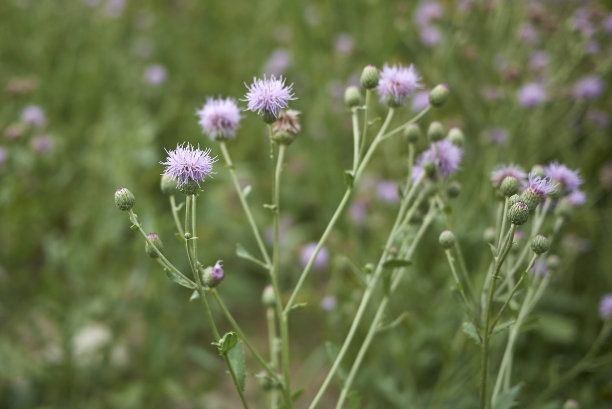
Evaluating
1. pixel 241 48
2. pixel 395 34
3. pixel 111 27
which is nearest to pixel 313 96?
pixel 395 34

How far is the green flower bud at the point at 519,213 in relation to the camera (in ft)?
3.87

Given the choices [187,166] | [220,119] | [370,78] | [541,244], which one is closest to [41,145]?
[220,119]

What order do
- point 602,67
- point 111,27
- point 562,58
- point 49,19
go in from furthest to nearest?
point 111,27, point 49,19, point 562,58, point 602,67

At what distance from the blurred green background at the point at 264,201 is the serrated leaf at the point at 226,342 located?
57 centimetres

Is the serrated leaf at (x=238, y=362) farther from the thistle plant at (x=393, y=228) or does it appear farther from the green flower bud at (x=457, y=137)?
the green flower bud at (x=457, y=137)

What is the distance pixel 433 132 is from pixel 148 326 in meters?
1.57

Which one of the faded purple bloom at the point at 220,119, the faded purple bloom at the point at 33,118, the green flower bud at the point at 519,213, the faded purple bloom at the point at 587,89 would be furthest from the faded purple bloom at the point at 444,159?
the faded purple bloom at the point at 33,118

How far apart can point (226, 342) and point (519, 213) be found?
0.72 meters

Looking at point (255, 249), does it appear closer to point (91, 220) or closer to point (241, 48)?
point (91, 220)

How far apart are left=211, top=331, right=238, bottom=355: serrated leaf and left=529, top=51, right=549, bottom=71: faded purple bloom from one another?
8.68ft

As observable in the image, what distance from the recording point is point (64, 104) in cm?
362

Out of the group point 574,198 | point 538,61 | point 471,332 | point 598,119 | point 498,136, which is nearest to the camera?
point 471,332

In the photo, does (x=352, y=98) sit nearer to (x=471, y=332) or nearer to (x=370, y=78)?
(x=370, y=78)

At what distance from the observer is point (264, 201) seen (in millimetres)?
3494
